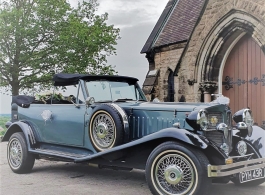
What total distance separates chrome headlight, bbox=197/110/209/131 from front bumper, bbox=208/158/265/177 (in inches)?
→ 25.7

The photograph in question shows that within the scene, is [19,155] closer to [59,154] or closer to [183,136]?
[59,154]

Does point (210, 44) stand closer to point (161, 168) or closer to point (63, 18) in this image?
point (161, 168)

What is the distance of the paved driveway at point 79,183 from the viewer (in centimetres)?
523

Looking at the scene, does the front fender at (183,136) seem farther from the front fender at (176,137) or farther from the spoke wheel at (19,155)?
the spoke wheel at (19,155)

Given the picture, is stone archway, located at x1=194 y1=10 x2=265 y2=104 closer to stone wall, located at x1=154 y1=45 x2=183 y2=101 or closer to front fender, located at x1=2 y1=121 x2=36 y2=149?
stone wall, located at x1=154 y1=45 x2=183 y2=101

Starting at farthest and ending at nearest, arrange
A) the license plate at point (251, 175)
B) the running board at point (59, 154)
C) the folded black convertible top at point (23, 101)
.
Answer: the folded black convertible top at point (23, 101), the running board at point (59, 154), the license plate at point (251, 175)

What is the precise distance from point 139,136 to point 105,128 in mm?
562

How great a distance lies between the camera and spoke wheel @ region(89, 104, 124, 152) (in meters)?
5.28

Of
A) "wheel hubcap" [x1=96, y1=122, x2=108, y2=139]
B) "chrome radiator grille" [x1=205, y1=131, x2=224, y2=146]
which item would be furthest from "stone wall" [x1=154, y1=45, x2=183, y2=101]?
"chrome radiator grille" [x1=205, y1=131, x2=224, y2=146]

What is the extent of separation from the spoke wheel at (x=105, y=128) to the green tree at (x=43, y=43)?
13.7 meters

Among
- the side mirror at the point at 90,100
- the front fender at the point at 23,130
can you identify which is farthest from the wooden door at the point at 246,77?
the front fender at the point at 23,130

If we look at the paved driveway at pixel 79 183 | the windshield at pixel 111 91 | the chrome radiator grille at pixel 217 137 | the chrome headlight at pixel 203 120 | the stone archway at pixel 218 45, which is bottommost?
the paved driveway at pixel 79 183

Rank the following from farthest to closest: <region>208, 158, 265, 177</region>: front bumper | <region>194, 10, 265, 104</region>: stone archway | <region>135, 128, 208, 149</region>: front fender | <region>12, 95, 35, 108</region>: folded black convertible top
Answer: <region>194, 10, 265, 104</region>: stone archway → <region>12, 95, 35, 108</region>: folded black convertible top → <region>135, 128, 208, 149</region>: front fender → <region>208, 158, 265, 177</region>: front bumper

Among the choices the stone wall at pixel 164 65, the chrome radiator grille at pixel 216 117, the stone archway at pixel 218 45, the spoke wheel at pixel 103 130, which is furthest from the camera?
the stone wall at pixel 164 65
